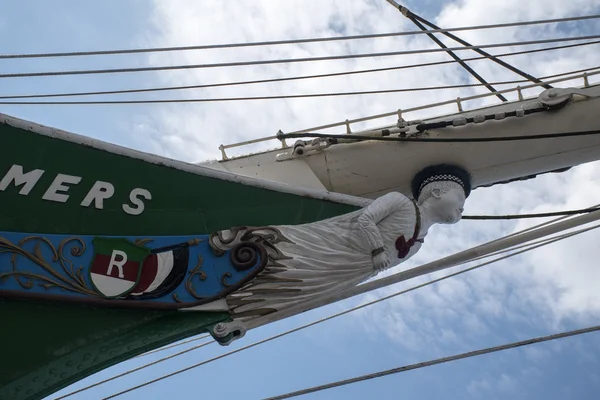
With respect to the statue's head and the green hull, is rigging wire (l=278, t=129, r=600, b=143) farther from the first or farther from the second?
the green hull

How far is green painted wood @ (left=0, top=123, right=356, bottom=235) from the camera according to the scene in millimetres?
6258

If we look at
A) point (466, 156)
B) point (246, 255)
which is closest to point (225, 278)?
point (246, 255)

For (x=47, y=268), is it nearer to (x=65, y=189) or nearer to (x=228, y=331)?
(x=65, y=189)

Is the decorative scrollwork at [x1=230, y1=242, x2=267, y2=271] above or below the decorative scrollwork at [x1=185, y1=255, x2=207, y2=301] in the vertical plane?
above

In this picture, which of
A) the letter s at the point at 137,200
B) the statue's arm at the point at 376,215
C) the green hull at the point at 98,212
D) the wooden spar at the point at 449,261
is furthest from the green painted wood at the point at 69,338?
the statue's arm at the point at 376,215

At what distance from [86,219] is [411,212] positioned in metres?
2.17

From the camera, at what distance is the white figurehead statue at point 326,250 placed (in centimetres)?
620

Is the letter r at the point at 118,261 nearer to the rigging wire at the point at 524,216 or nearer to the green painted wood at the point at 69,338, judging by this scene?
the green painted wood at the point at 69,338

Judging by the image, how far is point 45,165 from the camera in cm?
636

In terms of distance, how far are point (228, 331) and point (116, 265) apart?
83 cm

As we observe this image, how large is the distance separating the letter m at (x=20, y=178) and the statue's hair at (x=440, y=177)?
2.81 m

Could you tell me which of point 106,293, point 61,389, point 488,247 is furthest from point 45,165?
point 488,247

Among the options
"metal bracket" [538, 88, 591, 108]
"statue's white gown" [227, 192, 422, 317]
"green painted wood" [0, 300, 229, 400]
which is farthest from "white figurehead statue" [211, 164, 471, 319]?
"metal bracket" [538, 88, 591, 108]

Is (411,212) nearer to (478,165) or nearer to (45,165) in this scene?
(478,165)
